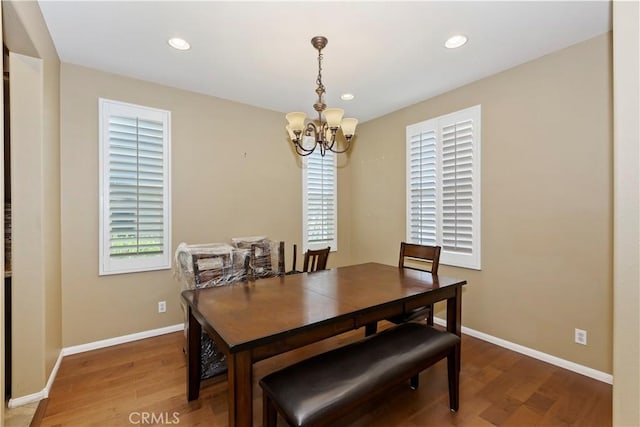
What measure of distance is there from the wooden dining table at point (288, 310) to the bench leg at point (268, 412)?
143 mm

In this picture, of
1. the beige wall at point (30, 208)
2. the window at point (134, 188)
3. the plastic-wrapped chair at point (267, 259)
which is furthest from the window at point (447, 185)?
the beige wall at point (30, 208)

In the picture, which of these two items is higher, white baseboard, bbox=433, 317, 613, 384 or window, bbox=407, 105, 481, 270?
window, bbox=407, 105, 481, 270

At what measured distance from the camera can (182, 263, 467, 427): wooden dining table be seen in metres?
1.35

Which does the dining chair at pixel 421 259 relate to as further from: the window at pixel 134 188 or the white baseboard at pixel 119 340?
the window at pixel 134 188

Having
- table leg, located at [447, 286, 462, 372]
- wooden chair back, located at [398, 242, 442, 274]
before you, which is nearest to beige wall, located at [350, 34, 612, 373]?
wooden chair back, located at [398, 242, 442, 274]

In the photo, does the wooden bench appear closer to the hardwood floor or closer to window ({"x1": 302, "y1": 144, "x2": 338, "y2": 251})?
the hardwood floor

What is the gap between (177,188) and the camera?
3270 millimetres

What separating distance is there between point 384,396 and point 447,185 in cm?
226

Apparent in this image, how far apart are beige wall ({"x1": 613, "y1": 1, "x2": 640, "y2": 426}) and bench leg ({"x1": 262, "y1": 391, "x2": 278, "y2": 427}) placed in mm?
1441

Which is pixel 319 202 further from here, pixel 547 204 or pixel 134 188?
pixel 547 204

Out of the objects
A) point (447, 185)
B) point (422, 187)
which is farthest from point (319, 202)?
point (447, 185)

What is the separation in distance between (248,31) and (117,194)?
6.64ft

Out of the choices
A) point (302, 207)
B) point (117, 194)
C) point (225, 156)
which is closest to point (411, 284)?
point (302, 207)

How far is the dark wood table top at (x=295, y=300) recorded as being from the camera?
1.45 meters
